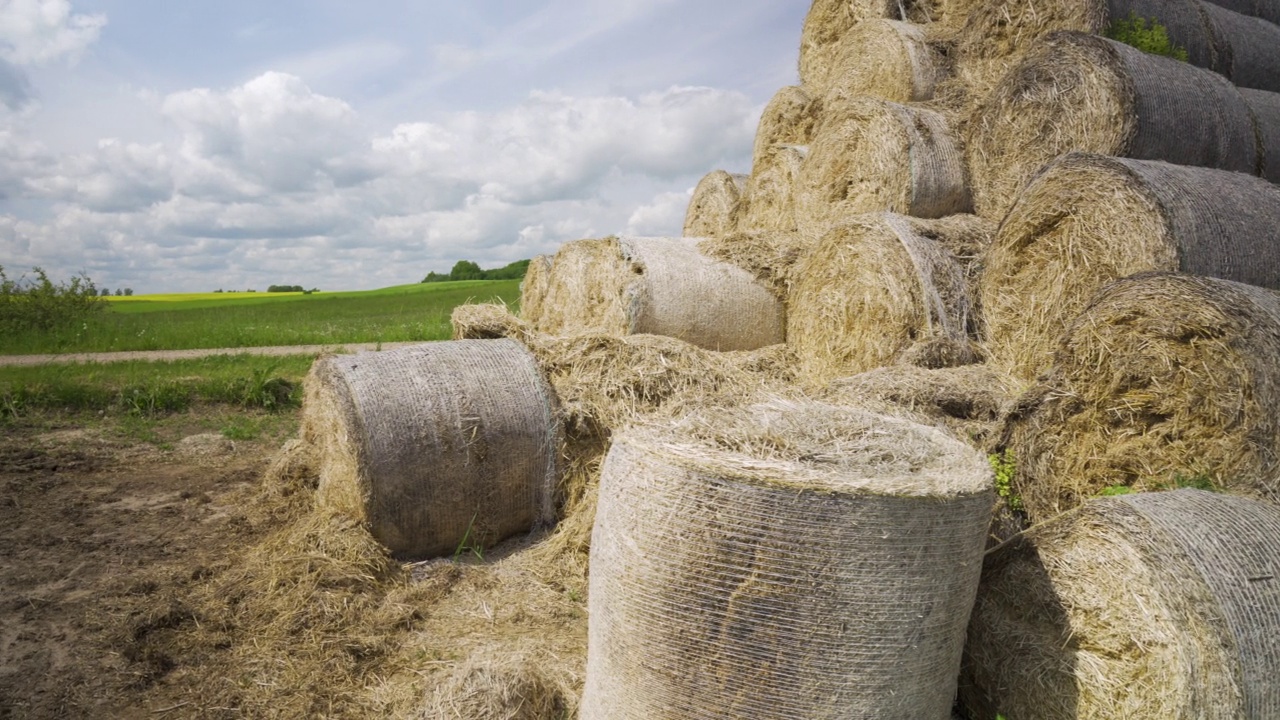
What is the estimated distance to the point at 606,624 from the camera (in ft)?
9.20

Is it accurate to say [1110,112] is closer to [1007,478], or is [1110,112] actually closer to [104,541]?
[1007,478]

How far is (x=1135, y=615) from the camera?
2.75 m

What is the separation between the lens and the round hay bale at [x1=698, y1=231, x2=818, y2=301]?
7102mm

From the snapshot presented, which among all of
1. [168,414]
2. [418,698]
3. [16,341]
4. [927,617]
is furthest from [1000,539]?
[16,341]

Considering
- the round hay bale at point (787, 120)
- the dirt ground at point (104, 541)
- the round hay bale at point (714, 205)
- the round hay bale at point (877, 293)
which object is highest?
the round hay bale at point (787, 120)

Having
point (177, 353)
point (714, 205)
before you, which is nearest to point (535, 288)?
point (714, 205)

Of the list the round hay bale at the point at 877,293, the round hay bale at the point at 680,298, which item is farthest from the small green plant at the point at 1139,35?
the round hay bale at the point at 680,298

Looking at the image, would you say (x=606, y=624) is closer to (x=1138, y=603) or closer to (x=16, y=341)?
(x=1138, y=603)

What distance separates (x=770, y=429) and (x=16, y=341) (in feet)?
51.7

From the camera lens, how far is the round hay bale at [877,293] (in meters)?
5.62

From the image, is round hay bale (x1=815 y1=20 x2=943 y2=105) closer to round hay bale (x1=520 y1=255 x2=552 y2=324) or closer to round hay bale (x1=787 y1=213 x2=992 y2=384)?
round hay bale (x1=787 y1=213 x2=992 y2=384)

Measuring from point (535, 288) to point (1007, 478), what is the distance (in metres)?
6.16

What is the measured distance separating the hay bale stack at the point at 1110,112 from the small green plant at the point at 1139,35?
591 mm

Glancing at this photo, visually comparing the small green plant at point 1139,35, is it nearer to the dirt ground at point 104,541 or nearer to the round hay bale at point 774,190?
the round hay bale at point 774,190
